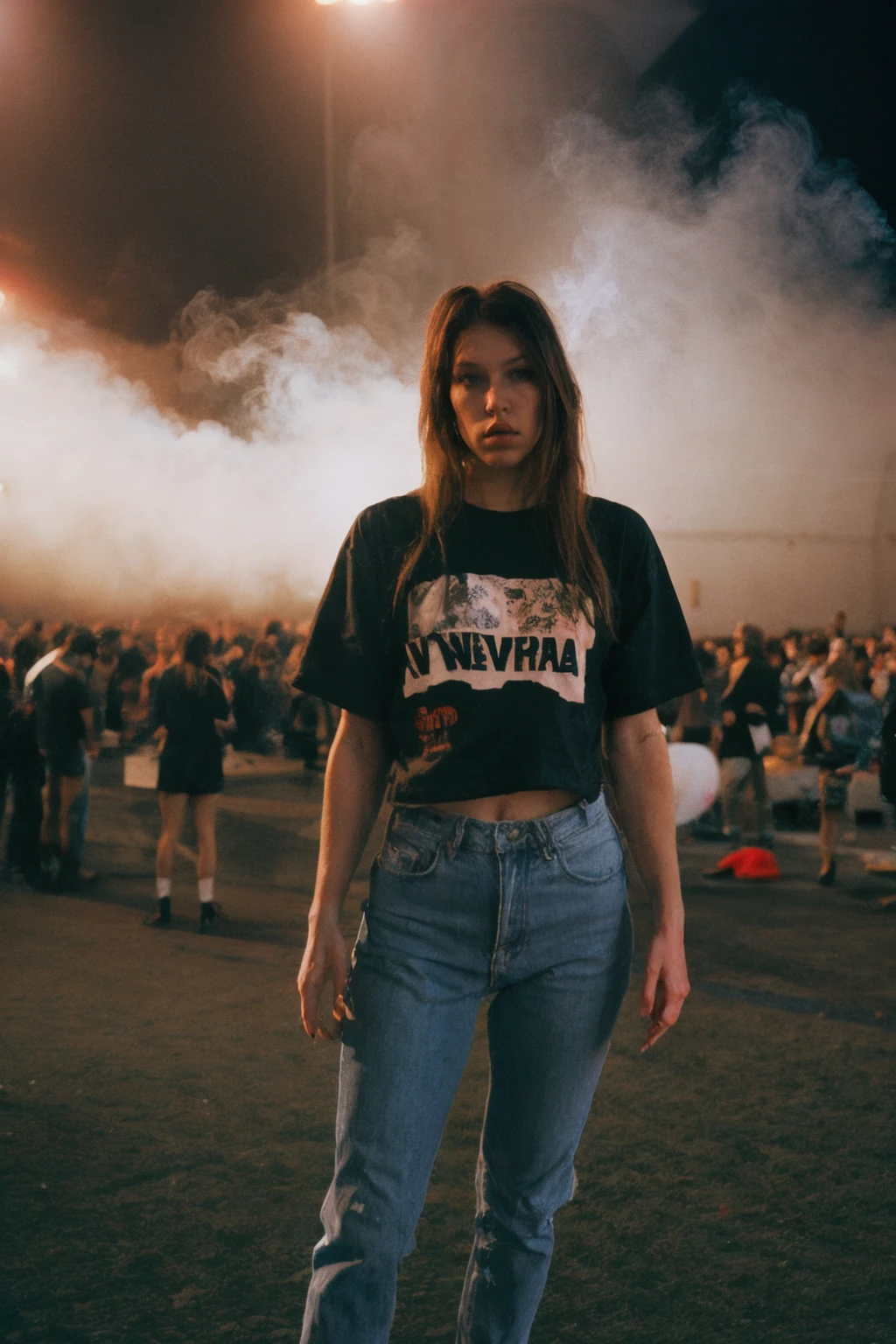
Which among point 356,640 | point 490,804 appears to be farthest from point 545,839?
point 356,640

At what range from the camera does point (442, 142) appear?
1104 cm

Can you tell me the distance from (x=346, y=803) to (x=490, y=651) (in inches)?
12.8

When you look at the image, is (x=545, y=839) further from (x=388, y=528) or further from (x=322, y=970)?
(x=388, y=528)

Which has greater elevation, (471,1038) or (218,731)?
(218,731)

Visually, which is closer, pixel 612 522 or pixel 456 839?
pixel 456 839

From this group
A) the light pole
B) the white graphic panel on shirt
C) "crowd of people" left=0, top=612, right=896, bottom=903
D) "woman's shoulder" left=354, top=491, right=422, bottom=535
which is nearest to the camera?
the white graphic panel on shirt

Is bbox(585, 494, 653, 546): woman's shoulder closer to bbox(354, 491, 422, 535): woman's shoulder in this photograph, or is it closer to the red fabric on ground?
bbox(354, 491, 422, 535): woman's shoulder

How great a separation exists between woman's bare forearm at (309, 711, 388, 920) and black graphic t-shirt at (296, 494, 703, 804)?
0.04 meters

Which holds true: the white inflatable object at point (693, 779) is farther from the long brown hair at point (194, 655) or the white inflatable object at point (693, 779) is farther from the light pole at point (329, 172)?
the light pole at point (329, 172)

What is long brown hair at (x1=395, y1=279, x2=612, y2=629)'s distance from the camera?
1.76m

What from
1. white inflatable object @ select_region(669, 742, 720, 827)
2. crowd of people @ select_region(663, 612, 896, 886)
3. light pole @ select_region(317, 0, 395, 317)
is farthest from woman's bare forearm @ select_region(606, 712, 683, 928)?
light pole @ select_region(317, 0, 395, 317)

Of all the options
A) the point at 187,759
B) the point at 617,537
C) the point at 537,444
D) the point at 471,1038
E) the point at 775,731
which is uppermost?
the point at 537,444

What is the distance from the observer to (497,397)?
179 cm

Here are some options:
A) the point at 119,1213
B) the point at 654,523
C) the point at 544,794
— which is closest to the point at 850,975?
the point at 119,1213
